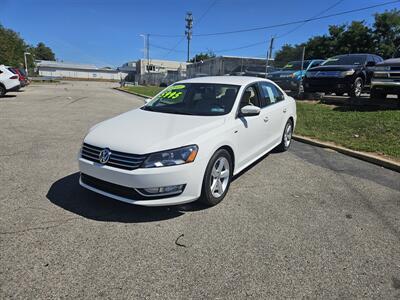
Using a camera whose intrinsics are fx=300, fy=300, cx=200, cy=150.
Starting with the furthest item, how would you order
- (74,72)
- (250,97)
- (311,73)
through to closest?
(74,72), (311,73), (250,97)

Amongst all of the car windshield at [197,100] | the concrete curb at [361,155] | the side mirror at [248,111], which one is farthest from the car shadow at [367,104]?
the side mirror at [248,111]

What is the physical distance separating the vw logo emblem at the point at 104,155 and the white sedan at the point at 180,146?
0.04 ft

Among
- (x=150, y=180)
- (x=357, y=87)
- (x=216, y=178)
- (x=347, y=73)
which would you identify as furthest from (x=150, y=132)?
(x=357, y=87)

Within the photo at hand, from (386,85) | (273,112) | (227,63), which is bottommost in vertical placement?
(273,112)

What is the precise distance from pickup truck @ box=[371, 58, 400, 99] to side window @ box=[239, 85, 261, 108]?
21.3 feet

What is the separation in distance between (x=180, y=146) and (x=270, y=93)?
9.60ft

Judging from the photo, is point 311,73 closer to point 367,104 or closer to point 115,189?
point 367,104

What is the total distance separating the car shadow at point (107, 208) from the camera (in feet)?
11.2

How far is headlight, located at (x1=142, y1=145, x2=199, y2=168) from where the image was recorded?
3.18 meters

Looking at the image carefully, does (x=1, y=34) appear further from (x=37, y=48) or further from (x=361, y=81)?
(x=37, y=48)

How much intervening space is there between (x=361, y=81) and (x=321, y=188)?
8.73 meters

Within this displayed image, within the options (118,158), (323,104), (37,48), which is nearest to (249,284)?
(118,158)

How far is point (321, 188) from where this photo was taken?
14.6 feet

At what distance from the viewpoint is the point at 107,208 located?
362 centimetres
